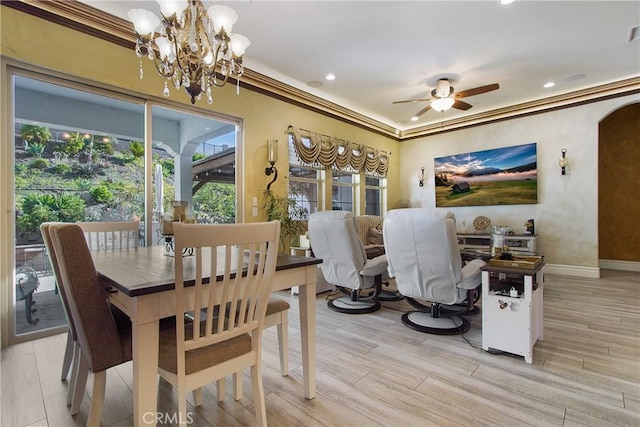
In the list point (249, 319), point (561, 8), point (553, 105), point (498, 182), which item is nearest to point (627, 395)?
point (249, 319)

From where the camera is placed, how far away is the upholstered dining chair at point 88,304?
4.30ft

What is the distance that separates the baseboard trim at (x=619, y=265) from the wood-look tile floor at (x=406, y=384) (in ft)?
12.5

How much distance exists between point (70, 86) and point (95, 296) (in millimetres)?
2487

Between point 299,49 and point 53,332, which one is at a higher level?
point 299,49

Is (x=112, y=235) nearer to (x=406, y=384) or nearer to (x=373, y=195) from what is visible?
(x=406, y=384)

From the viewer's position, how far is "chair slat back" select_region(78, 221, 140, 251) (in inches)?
91.7

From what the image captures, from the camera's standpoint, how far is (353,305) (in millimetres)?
3490

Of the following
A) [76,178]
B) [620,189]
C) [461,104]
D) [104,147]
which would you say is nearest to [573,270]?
[620,189]

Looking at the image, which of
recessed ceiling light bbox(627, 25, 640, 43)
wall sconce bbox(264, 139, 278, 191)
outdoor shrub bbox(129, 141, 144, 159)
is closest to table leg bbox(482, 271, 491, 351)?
wall sconce bbox(264, 139, 278, 191)

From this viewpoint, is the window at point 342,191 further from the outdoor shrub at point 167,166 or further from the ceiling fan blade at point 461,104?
the outdoor shrub at point 167,166

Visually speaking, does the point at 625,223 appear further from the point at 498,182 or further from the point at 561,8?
the point at 561,8

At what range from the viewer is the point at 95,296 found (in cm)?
138

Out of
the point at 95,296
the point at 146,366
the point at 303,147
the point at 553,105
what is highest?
the point at 553,105

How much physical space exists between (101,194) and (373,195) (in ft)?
16.5
